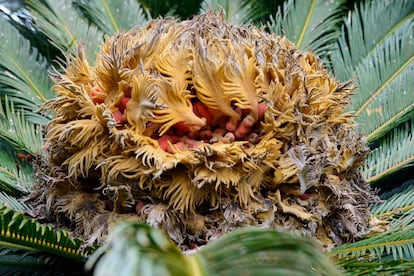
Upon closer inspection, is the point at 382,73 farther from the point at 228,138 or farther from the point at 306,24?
the point at 228,138

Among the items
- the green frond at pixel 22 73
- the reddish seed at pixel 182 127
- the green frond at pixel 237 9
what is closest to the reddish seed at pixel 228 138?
the reddish seed at pixel 182 127

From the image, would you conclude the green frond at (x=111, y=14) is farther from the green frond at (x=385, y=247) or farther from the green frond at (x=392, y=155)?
the green frond at (x=385, y=247)

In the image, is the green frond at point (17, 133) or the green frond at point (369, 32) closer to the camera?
the green frond at point (17, 133)

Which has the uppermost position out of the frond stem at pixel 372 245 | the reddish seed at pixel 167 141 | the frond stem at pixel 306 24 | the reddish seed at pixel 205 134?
the frond stem at pixel 306 24

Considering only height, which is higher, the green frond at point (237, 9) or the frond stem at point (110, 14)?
the green frond at point (237, 9)

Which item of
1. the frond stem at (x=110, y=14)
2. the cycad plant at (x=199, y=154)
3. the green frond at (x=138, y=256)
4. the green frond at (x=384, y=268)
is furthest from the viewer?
the frond stem at (x=110, y=14)

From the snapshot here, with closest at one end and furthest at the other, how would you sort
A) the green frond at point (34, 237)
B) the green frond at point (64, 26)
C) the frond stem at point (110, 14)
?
the green frond at point (34, 237) → the green frond at point (64, 26) → the frond stem at point (110, 14)

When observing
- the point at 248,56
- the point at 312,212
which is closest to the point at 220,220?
the point at 312,212

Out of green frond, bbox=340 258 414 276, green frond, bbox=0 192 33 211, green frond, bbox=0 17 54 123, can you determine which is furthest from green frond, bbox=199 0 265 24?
green frond, bbox=340 258 414 276
